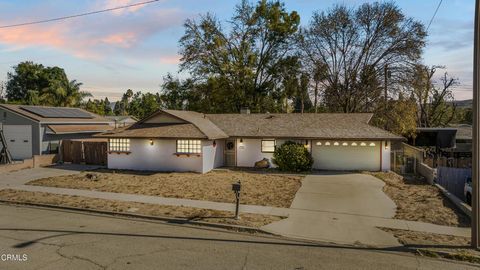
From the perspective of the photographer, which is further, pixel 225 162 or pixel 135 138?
pixel 225 162

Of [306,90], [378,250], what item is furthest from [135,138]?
[306,90]

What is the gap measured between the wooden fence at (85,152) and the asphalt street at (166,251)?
1690 centimetres

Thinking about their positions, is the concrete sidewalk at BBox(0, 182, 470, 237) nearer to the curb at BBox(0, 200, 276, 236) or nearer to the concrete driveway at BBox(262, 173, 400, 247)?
the concrete driveway at BBox(262, 173, 400, 247)

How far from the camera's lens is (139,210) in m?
13.7

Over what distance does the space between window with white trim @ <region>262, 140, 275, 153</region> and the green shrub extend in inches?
39.0

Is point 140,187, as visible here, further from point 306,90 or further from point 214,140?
point 306,90

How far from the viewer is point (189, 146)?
24406 mm

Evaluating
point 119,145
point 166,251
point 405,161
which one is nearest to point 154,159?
point 119,145

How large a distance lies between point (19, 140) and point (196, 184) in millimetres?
21036

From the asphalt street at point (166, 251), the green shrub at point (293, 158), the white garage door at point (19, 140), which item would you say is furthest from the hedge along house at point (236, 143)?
the asphalt street at point (166, 251)

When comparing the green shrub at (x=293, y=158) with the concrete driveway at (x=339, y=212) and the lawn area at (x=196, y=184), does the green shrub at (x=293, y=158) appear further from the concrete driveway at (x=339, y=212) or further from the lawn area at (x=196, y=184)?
the concrete driveway at (x=339, y=212)

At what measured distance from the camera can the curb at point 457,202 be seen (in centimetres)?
1352

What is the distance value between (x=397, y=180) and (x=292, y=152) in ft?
22.1

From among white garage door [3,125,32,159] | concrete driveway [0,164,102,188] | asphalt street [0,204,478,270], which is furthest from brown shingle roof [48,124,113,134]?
asphalt street [0,204,478,270]
